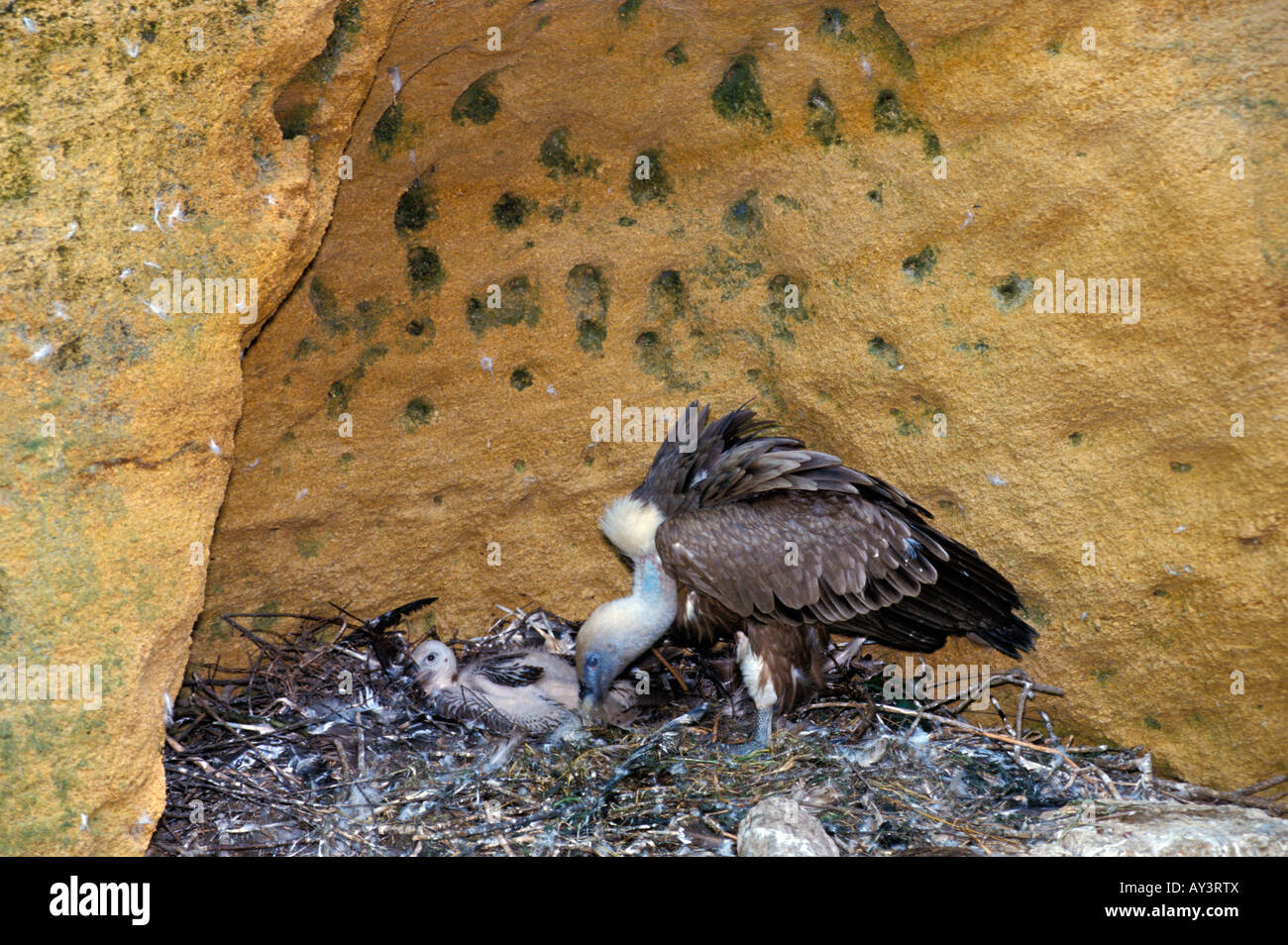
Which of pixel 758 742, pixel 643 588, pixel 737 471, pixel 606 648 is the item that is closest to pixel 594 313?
pixel 737 471

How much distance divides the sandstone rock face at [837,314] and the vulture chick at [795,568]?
0.25 meters

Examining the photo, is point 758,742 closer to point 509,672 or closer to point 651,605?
point 651,605

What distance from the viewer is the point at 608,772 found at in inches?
183

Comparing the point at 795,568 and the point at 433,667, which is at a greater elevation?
the point at 795,568

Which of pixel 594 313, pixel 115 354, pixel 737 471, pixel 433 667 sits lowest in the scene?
pixel 433 667

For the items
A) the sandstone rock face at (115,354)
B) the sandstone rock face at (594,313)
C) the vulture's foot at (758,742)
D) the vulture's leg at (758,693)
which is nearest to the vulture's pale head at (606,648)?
the vulture's leg at (758,693)

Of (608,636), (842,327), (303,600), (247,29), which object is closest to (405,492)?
(303,600)

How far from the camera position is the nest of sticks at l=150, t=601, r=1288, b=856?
13.9 ft

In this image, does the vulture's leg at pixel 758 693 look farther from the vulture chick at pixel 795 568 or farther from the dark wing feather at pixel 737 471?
the dark wing feather at pixel 737 471

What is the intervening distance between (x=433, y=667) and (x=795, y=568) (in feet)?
5.28

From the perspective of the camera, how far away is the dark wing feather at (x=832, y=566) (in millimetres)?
4949

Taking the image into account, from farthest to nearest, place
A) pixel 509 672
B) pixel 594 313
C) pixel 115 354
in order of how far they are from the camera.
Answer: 1. pixel 594 313
2. pixel 509 672
3. pixel 115 354

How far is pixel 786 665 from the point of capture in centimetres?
513

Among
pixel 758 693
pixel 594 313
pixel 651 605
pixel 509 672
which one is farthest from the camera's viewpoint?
pixel 594 313
